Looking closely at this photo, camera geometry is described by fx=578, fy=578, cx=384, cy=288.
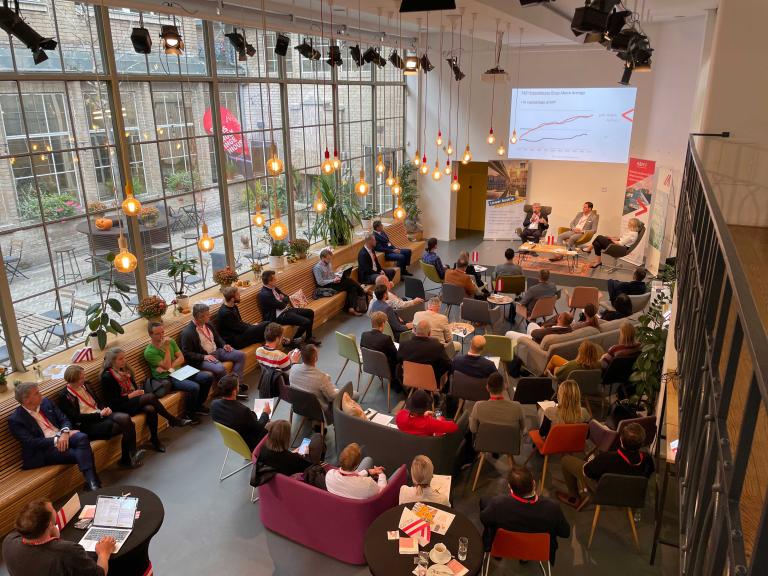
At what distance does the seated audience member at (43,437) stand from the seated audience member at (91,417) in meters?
0.17

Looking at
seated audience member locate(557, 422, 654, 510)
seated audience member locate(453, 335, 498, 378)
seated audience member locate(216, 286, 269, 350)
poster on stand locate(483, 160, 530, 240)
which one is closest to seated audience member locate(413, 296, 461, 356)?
seated audience member locate(453, 335, 498, 378)

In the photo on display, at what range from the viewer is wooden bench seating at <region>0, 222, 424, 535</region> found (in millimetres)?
5281

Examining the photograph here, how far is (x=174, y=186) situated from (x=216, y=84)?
171 centimetres

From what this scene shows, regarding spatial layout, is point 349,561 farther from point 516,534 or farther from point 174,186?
point 174,186

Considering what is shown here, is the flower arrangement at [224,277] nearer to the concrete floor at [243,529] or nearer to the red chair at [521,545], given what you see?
the concrete floor at [243,529]

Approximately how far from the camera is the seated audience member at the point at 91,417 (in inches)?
226

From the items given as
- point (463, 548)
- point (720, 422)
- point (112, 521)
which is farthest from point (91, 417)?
point (720, 422)

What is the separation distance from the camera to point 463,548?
388 centimetres

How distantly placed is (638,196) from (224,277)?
9184mm

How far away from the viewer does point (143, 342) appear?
7.04 m

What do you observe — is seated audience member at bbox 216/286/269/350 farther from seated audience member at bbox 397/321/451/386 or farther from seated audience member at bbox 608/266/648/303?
A: seated audience member at bbox 608/266/648/303

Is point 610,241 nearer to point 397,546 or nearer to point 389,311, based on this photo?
point 389,311

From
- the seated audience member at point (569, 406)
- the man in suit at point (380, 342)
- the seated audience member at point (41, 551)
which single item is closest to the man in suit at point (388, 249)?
the man in suit at point (380, 342)

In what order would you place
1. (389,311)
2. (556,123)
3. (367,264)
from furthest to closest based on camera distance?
(556,123) < (367,264) < (389,311)
